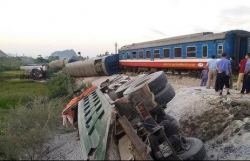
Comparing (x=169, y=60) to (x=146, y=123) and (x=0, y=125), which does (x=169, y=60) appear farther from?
(x=146, y=123)

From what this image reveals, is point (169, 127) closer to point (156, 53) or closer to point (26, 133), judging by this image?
point (26, 133)

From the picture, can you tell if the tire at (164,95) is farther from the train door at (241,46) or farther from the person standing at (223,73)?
the train door at (241,46)

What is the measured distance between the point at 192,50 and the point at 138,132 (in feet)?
41.1

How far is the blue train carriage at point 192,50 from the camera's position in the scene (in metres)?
14.5

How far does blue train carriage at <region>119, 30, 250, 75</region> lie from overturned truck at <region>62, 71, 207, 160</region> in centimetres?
1005

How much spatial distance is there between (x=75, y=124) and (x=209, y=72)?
19.7 ft

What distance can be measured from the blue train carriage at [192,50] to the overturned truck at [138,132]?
1005 centimetres

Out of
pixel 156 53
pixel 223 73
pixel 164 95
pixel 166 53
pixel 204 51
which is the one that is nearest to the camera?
pixel 164 95

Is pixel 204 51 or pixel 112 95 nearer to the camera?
pixel 112 95

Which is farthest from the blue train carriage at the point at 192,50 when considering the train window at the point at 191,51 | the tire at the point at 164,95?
the tire at the point at 164,95

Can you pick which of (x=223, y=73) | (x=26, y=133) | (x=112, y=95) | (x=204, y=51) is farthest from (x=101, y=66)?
(x=26, y=133)

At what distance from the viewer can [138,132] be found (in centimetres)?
419

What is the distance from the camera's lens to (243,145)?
5141 mm

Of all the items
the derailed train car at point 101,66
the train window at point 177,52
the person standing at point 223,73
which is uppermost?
the train window at point 177,52
